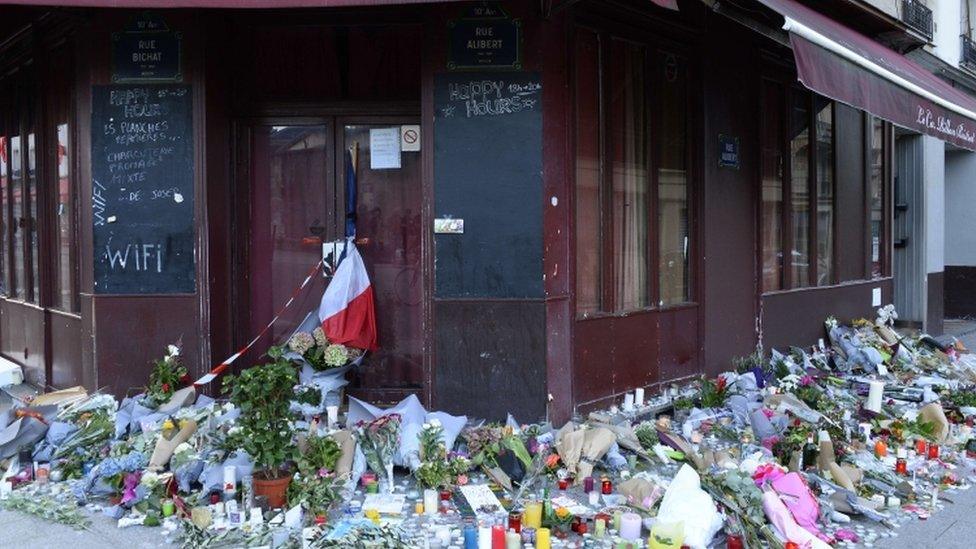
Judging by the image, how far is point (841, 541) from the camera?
4.64 metres

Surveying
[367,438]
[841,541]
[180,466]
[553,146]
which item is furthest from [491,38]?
[841,541]

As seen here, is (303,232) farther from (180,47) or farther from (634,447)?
(634,447)

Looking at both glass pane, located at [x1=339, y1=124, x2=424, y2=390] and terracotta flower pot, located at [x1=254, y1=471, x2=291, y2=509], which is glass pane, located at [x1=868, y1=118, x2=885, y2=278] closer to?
glass pane, located at [x1=339, y1=124, x2=424, y2=390]

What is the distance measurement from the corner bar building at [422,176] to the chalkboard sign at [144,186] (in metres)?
0.02

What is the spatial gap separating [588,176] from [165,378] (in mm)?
3561

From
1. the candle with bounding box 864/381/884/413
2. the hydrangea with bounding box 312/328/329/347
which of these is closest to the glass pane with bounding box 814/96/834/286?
the candle with bounding box 864/381/884/413

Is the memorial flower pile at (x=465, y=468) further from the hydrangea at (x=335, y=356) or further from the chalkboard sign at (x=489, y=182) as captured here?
the chalkboard sign at (x=489, y=182)

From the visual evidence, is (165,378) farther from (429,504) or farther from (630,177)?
(630,177)

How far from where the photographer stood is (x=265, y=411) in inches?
188

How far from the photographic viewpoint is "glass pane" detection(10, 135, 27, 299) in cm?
859

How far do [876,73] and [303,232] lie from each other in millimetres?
4705

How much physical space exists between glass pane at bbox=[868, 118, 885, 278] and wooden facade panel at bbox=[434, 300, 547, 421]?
7115 mm

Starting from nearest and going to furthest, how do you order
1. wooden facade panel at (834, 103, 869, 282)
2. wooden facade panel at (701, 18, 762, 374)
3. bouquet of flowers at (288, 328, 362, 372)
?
bouquet of flowers at (288, 328, 362, 372)
wooden facade panel at (701, 18, 762, 374)
wooden facade panel at (834, 103, 869, 282)

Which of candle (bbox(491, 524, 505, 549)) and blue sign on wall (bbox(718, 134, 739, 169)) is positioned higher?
blue sign on wall (bbox(718, 134, 739, 169))
